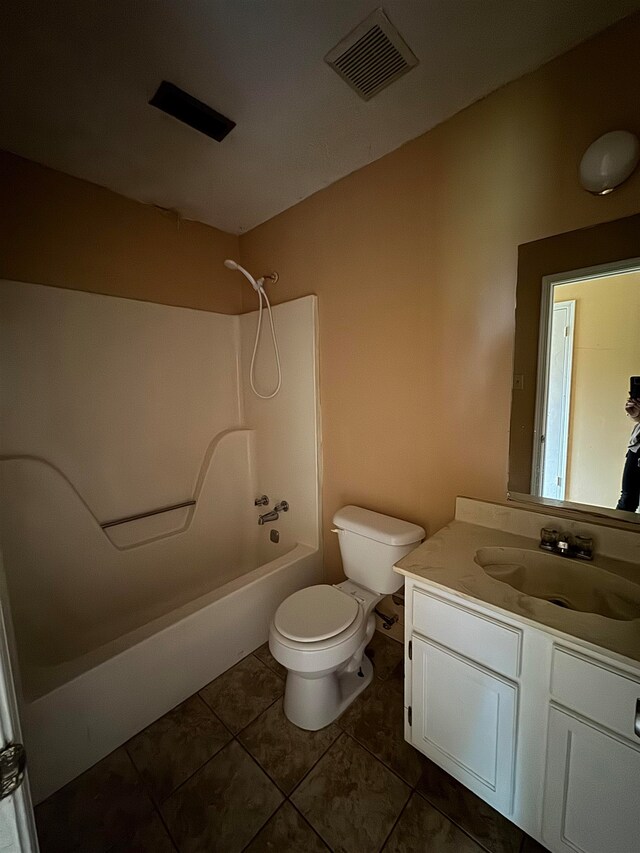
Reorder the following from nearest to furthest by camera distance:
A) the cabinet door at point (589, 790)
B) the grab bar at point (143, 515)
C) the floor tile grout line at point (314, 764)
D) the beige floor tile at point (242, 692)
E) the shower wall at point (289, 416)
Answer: the cabinet door at point (589, 790)
the floor tile grout line at point (314, 764)
the beige floor tile at point (242, 692)
the grab bar at point (143, 515)
the shower wall at point (289, 416)

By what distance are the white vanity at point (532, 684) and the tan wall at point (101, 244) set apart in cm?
193

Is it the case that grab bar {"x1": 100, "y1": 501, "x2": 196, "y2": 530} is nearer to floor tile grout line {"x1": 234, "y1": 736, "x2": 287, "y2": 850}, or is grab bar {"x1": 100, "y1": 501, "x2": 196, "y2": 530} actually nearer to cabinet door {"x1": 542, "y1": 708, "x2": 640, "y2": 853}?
floor tile grout line {"x1": 234, "y1": 736, "x2": 287, "y2": 850}

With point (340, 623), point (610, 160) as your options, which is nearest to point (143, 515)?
point (340, 623)

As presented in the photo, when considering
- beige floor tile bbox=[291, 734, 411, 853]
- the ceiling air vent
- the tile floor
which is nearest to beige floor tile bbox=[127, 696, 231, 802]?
the tile floor

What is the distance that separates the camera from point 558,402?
3.96 feet

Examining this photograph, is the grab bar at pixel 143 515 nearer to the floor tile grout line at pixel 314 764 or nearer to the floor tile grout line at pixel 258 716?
the floor tile grout line at pixel 258 716

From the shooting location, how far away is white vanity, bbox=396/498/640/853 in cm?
79

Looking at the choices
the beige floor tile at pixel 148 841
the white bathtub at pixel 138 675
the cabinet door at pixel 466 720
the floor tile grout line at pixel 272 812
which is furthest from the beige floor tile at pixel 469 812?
the white bathtub at pixel 138 675

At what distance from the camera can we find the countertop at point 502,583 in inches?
31.0

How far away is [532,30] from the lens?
3.32ft

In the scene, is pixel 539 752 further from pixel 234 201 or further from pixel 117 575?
pixel 234 201

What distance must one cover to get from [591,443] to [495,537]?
46cm

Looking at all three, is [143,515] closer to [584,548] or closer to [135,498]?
[135,498]

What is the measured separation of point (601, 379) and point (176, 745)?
6.70ft
